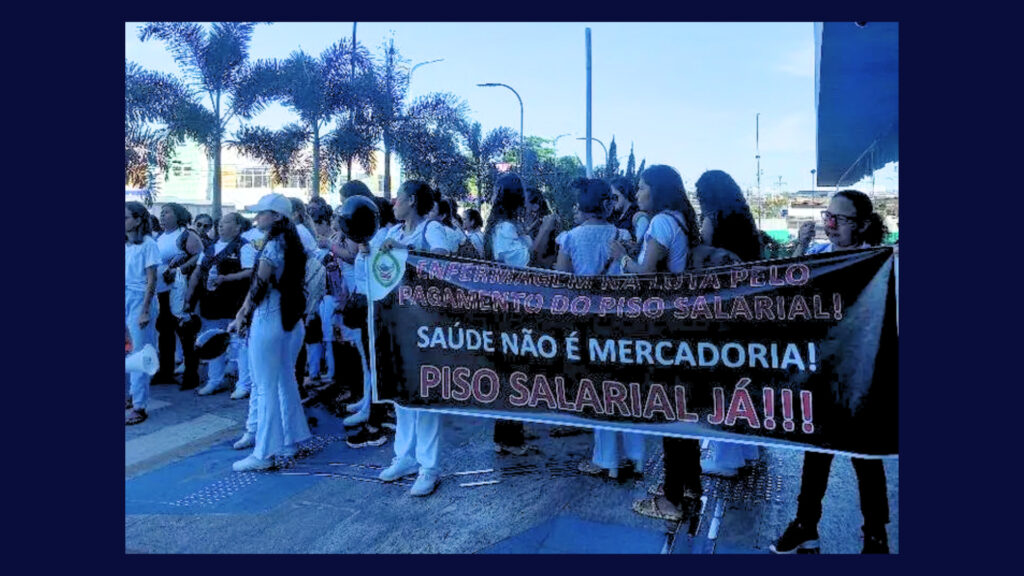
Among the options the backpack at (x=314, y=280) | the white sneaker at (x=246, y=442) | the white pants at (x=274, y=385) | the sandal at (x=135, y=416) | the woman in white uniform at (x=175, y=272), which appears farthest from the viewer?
the woman in white uniform at (x=175, y=272)

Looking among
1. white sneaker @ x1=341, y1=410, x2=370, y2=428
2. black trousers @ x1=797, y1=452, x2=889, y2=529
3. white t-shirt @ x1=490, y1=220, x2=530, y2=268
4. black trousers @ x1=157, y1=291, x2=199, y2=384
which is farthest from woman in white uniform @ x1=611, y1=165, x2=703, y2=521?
black trousers @ x1=157, y1=291, x2=199, y2=384

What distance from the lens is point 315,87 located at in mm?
18188

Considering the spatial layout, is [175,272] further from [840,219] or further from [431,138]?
[431,138]

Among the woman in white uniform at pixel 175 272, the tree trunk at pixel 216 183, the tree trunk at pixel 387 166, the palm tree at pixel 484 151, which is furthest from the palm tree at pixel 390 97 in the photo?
the woman in white uniform at pixel 175 272

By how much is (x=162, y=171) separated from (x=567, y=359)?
643 inches

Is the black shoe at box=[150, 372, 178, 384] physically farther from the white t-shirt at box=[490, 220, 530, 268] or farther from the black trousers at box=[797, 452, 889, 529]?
the black trousers at box=[797, 452, 889, 529]

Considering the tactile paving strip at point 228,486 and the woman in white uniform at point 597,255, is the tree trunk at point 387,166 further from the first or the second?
the woman in white uniform at point 597,255

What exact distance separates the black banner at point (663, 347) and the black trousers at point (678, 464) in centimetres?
15

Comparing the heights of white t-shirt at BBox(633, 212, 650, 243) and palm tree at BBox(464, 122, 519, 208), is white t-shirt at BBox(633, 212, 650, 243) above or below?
below

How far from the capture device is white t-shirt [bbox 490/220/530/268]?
503cm

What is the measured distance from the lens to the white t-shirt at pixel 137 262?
6.14 meters

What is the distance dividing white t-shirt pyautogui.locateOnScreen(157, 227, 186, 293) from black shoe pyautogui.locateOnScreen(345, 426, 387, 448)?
3013 mm

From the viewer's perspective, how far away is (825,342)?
3.51 metres

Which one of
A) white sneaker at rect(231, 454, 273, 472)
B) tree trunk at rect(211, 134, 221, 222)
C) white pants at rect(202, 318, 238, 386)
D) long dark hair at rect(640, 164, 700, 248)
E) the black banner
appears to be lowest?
white sneaker at rect(231, 454, 273, 472)
